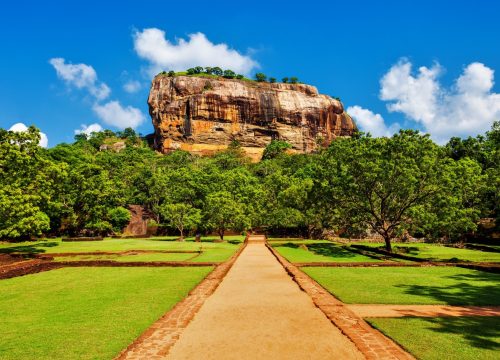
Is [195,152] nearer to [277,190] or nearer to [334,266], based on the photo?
[277,190]

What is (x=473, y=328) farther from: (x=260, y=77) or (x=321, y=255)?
(x=260, y=77)

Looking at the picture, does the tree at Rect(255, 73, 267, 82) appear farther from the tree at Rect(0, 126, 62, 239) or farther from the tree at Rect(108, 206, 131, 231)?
the tree at Rect(0, 126, 62, 239)

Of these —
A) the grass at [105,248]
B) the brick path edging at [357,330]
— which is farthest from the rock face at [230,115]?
the brick path edging at [357,330]

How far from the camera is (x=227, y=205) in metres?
40.3

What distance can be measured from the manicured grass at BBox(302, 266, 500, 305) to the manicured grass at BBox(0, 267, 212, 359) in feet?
18.4

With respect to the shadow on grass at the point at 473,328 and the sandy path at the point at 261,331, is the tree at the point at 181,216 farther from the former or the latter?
the shadow on grass at the point at 473,328

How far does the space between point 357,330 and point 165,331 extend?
4.14 metres

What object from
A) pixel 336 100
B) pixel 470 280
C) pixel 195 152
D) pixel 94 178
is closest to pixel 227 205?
pixel 94 178


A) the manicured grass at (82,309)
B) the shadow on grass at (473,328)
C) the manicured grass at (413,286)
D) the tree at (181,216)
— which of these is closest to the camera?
the manicured grass at (82,309)

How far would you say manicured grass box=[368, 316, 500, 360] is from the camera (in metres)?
5.98

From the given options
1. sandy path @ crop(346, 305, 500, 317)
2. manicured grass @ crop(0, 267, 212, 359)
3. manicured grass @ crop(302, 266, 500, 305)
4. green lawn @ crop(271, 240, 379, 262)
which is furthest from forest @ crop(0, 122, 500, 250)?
sandy path @ crop(346, 305, 500, 317)

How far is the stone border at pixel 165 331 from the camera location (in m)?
5.96

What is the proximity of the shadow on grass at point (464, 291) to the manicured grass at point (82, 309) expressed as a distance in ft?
27.1

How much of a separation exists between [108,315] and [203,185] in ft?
159
